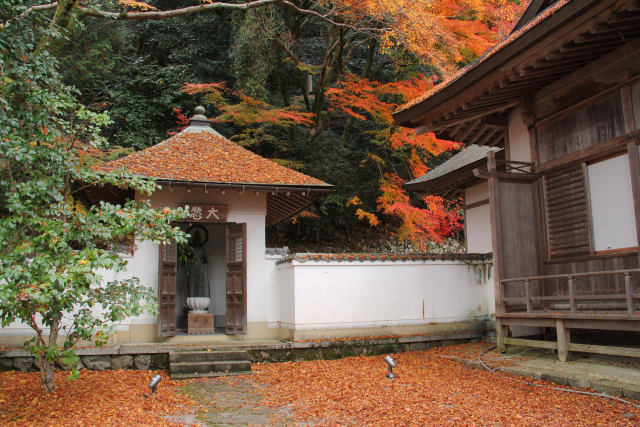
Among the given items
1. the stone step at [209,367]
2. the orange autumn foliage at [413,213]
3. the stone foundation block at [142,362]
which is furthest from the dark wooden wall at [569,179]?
the orange autumn foliage at [413,213]

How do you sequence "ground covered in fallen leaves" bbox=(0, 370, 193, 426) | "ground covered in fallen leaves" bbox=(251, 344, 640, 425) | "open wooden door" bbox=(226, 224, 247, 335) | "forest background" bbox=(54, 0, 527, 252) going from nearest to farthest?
1. "ground covered in fallen leaves" bbox=(251, 344, 640, 425)
2. "ground covered in fallen leaves" bbox=(0, 370, 193, 426)
3. "open wooden door" bbox=(226, 224, 247, 335)
4. "forest background" bbox=(54, 0, 527, 252)

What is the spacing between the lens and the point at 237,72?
1725 centimetres

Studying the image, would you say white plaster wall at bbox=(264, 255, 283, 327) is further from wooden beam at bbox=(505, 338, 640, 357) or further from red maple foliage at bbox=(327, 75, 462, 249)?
red maple foliage at bbox=(327, 75, 462, 249)

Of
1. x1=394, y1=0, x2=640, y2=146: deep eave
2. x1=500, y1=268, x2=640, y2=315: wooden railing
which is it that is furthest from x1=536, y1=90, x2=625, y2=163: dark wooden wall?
x1=500, y1=268, x2=640, y2=315: wooden railing

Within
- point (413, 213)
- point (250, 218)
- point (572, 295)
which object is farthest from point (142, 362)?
point (413, 213)

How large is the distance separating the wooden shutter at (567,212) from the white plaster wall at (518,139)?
69 centimetres

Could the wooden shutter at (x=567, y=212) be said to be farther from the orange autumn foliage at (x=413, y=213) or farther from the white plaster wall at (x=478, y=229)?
the orange autumn foliage at (x=413, y=213)

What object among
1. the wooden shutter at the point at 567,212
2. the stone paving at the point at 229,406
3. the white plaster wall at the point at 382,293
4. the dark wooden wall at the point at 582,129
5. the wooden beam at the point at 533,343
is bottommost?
the stone paving at the point at 229,406

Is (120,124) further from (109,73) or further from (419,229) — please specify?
(419,229)

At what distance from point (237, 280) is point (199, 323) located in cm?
143

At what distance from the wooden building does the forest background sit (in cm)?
583

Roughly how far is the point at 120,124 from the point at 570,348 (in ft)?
56.1

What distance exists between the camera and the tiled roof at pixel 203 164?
9188 millimetres

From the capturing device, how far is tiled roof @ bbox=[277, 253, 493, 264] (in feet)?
29.9
